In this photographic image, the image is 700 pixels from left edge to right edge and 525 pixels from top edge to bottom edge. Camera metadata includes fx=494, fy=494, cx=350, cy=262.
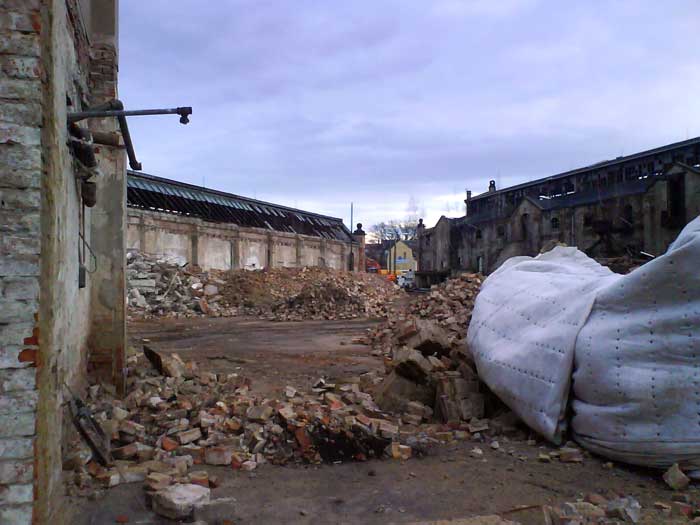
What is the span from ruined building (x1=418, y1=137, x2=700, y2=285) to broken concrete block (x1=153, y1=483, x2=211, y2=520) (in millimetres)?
25437

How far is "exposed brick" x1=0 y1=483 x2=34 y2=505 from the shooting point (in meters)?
2.82

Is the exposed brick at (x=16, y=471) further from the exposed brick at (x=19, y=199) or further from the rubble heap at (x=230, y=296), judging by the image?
the rubble heap at (x=230, y=296)

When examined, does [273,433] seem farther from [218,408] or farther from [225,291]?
[225,291]

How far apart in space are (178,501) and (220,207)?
93.8 ft

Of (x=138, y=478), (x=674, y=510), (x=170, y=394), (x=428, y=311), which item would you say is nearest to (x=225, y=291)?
(x=428, y=311)

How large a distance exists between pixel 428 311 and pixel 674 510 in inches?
355

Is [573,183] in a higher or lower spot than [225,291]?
higher

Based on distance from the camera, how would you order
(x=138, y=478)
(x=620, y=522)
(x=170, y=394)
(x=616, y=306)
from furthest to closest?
(x=170, y=394) < (x=616, y=306) < (x=138, y=478) < (x=620, y=522)

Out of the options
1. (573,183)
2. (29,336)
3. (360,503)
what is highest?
(573,183)

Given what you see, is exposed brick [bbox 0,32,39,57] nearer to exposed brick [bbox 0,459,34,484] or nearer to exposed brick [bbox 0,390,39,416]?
exposed brick [bbox 0,390,39,416]

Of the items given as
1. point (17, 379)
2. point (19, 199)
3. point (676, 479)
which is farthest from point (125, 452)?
point (676, 479)

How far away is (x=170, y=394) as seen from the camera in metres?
5.99

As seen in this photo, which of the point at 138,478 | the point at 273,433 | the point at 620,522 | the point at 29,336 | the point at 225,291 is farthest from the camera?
the point at 225,291

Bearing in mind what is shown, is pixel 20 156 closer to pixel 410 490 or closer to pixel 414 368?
pixel 410 490
